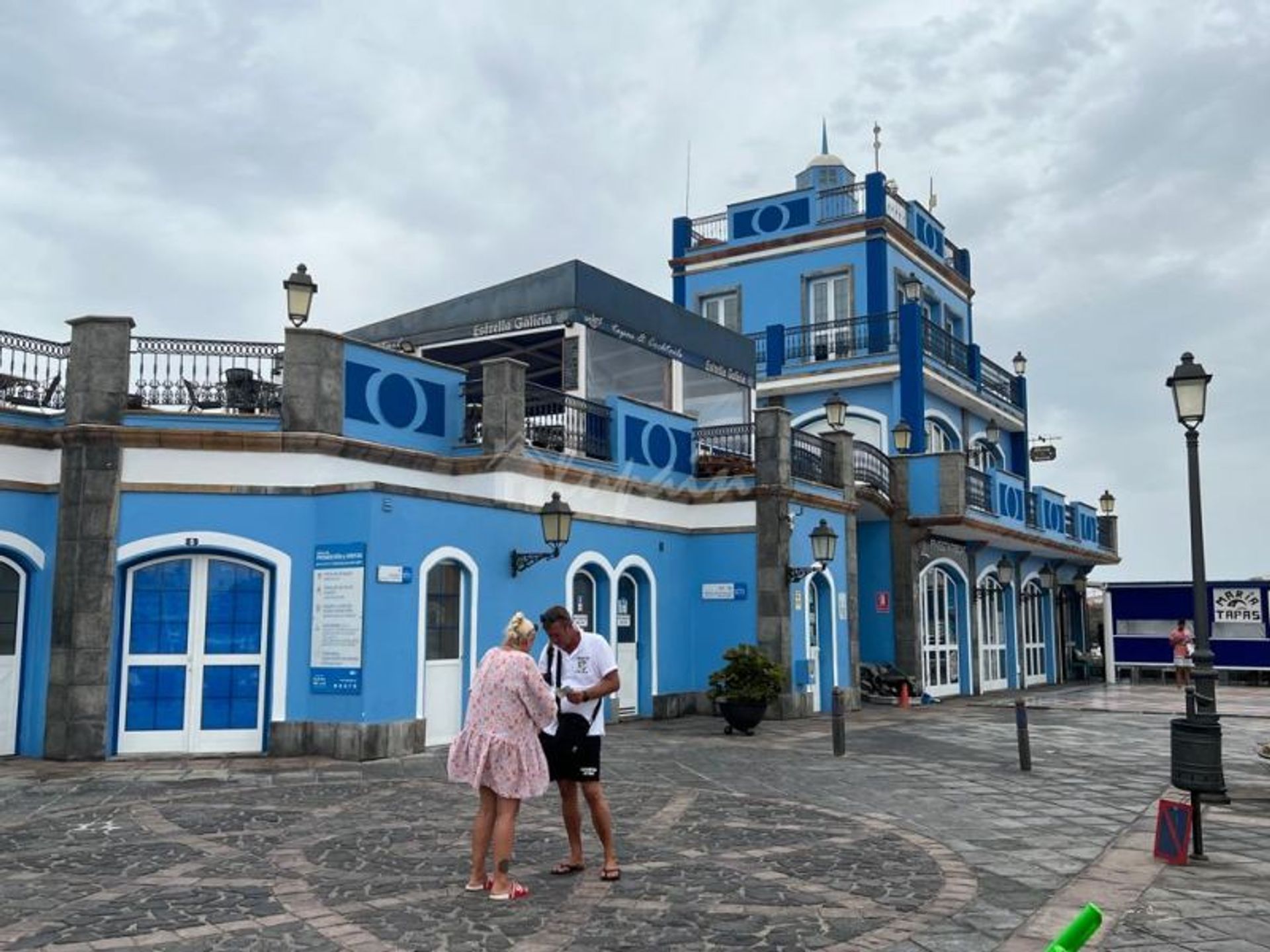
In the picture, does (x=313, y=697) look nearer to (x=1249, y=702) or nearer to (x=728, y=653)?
(x=728, y=653)

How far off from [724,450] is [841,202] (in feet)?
31.6

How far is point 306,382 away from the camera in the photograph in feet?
43.3

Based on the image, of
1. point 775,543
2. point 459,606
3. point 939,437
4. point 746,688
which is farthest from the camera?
point 939,437

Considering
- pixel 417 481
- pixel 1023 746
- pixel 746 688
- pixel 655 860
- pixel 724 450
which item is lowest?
pixel 655 860

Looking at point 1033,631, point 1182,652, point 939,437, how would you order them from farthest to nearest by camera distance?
point 1033,631 < point 1182,652 < point 939,437

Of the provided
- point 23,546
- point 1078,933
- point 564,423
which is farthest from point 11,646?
point 1078,933

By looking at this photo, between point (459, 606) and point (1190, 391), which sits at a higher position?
point (1190, 391)

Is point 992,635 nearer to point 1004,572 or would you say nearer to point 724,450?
point 1004,572

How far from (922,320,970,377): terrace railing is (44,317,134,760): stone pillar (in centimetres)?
1677

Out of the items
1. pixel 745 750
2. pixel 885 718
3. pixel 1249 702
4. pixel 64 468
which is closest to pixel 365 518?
pixel 64 468

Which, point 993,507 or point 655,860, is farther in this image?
point 993,507

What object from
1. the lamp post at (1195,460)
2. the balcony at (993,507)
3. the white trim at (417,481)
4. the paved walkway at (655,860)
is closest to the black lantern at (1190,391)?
the lamp post at (1195,460)

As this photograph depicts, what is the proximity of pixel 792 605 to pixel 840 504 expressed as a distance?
2668 millimetres

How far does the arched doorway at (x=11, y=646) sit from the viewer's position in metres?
12.3
